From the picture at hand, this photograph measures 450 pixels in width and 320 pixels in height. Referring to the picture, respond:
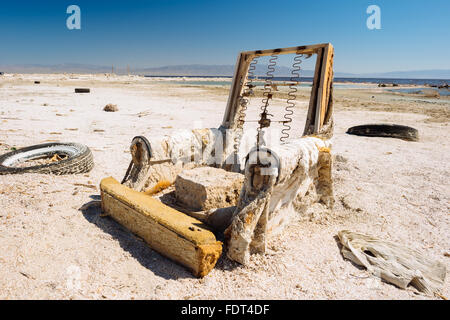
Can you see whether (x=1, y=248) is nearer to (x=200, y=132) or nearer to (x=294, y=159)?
(x=200, y=132)

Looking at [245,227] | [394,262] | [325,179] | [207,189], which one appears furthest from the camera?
[325,179]

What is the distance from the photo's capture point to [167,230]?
220cm

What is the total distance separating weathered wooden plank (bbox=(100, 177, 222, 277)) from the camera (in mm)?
2070

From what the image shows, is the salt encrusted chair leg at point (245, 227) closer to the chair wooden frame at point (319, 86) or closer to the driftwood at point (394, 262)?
the driftwood at point (394, 262)

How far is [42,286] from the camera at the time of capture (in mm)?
1941

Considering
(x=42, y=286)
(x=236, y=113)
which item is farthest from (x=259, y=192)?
(x=236, y=113)

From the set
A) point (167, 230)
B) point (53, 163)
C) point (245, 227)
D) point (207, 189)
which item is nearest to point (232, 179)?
point (207, 189)

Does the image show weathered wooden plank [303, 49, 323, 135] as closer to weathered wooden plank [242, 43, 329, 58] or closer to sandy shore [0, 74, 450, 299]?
weathered wooden plank [242, 43, 329, 58]

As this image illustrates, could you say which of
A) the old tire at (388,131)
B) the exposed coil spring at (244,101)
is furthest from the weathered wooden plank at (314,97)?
the old tire at (388,131)

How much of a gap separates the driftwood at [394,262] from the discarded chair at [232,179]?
2.21ft

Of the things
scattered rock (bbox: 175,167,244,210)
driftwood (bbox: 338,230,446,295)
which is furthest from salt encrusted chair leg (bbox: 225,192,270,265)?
driftwood (bbox: 338,230,446,295)

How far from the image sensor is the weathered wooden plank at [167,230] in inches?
81.5

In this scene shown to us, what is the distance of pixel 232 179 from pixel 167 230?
45.3 inches

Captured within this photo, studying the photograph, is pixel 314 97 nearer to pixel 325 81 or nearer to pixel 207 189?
pixel 325 81
